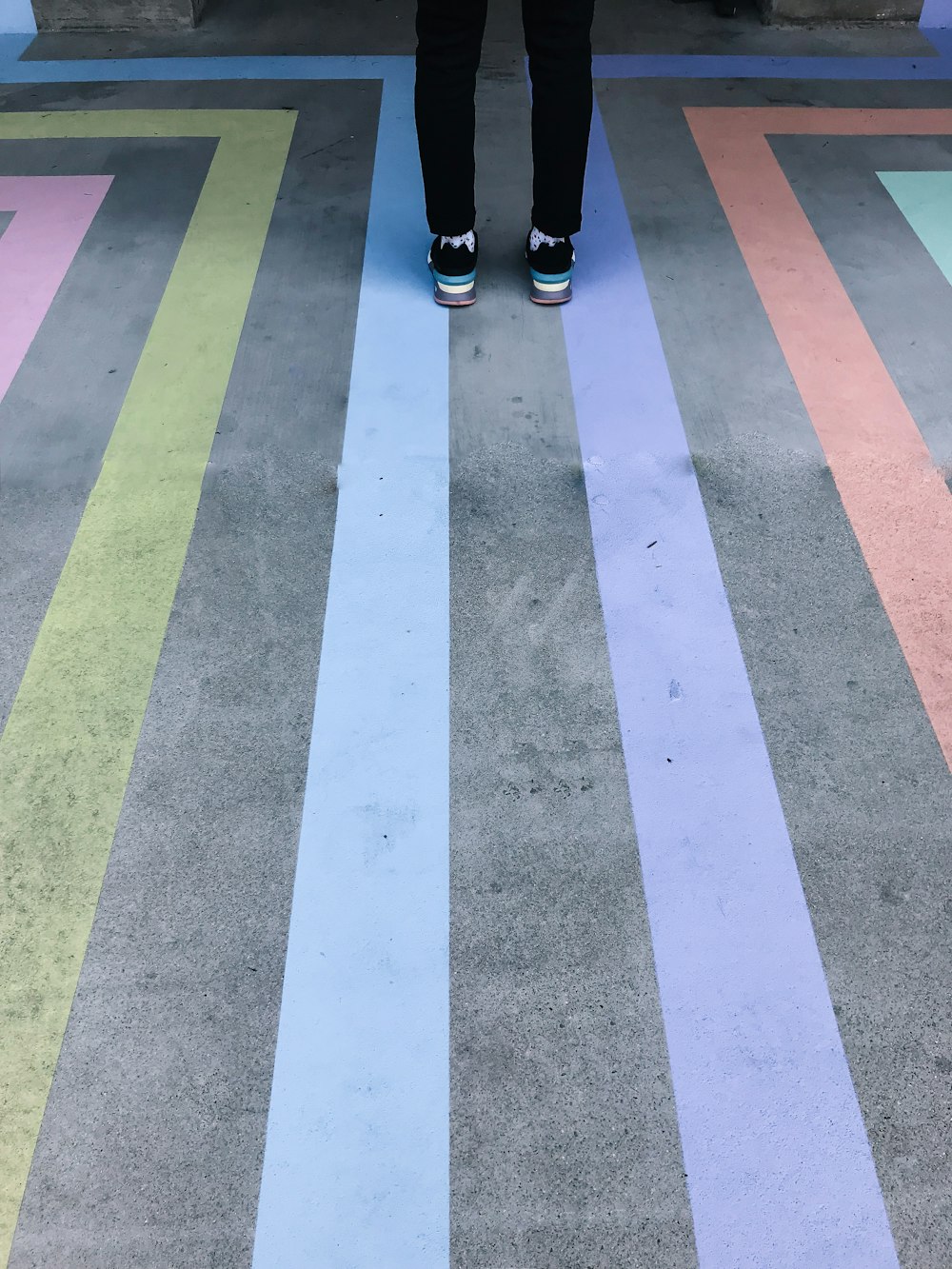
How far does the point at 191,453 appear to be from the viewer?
2258mm

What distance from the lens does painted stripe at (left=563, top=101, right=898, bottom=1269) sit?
1.29 meters

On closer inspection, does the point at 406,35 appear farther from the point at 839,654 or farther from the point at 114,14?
the point at 839,654

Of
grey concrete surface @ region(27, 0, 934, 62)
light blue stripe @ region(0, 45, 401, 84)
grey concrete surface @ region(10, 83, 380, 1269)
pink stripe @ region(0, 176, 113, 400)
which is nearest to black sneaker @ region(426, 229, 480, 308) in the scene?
grey concrete surface @ region(10, 83, 380, 1269)

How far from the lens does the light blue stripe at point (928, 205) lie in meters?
2.84

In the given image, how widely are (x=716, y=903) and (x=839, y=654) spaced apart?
560 mm

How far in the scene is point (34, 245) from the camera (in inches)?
113

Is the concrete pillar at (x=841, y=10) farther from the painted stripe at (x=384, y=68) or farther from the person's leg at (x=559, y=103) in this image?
the person's leg at (x=559, y=103)

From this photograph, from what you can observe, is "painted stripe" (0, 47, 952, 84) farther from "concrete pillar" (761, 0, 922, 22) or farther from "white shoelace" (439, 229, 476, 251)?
"white shoelace" (439, 229, 476, 251)

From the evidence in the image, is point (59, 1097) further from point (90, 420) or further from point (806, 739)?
point (90, 420)

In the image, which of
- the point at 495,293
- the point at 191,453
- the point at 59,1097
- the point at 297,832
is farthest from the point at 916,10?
the point at 59,1097

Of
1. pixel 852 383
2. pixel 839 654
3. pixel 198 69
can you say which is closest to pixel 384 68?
pixel 198 69

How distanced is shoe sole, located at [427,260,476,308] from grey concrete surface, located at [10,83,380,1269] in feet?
0.94

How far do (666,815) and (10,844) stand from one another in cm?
99

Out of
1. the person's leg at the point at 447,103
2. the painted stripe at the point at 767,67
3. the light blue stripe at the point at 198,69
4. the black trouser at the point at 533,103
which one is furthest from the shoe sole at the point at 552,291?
the light blue stripe at the point at 198,69
